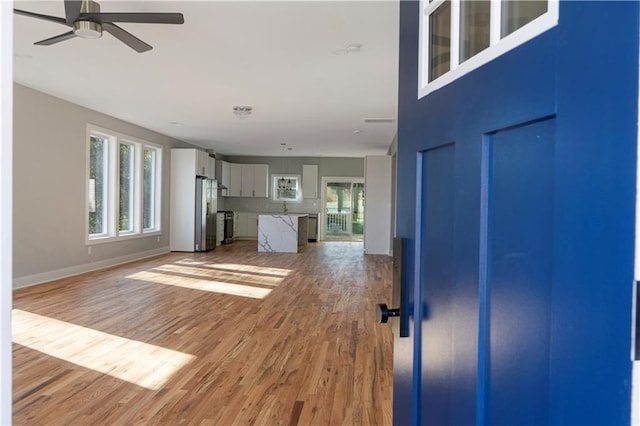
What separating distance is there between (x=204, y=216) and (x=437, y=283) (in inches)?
372

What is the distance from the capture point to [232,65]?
14.6 feet

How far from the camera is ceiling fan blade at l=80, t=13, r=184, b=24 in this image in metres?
2.76

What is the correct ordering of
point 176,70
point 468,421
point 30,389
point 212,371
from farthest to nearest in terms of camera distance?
point 176,70
point 212,371
point 30,389
point 468,421

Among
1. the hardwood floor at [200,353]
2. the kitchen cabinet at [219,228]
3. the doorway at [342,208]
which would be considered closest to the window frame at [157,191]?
the kitchen cabinet at [219,228]

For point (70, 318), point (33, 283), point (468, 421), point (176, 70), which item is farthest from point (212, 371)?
point (33, 283)

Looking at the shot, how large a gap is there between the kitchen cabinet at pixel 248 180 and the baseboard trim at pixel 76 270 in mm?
4412

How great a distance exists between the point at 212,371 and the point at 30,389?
41.8 inches

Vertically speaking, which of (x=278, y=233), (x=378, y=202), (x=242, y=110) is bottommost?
(x=278, y=233)

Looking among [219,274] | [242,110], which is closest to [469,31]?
[242,110]

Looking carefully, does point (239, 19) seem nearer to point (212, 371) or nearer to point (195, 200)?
point (212, 371)

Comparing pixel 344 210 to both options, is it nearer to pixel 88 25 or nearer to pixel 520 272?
pixel 88 25

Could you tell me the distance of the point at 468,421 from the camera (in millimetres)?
715

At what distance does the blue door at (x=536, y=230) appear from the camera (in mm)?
423

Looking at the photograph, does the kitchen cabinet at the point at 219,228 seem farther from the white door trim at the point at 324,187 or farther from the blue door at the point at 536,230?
the blue door at the point at 536,230
